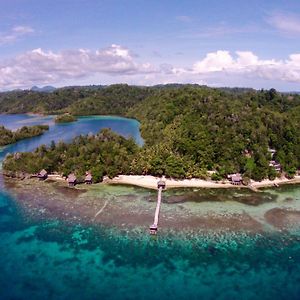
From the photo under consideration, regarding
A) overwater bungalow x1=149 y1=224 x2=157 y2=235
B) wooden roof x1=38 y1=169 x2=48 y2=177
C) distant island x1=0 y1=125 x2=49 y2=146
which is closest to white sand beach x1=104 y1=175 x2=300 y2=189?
wooden roof x1=38 y1=169 x2=48 y2=177

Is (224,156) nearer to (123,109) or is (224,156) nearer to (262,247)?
(262,247)

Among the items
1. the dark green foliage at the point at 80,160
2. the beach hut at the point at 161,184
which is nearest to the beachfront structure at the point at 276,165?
the beach hut at the point at 161,184

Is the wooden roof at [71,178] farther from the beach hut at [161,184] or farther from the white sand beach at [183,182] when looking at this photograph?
the beach hut at [161,184]

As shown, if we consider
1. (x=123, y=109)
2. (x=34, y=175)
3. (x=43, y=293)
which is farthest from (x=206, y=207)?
(x=123, y=109)

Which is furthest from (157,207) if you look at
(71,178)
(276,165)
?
(276,165)

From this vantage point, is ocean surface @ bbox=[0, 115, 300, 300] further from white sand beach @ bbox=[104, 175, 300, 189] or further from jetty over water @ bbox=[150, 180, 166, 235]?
white sand beach @ bbox=[104, 175, 300, 189]

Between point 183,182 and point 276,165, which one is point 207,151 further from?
point 276,165
